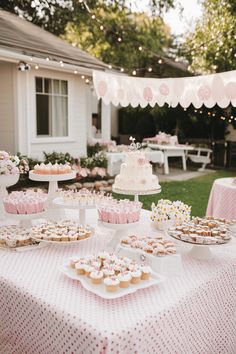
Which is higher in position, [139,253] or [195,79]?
[195,79]

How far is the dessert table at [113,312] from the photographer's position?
1839 mm

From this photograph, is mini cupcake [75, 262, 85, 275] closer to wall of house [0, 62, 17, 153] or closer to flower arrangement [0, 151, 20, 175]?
flower arrangement [0, 151, 20, 175]

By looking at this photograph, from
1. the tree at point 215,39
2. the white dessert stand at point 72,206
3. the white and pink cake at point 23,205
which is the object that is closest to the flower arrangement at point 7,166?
the white and pink cake at point 23,205

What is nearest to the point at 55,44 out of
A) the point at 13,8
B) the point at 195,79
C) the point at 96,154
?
the point at 96,154

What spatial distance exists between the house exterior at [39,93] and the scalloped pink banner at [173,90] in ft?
10.6

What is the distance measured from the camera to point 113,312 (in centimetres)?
194

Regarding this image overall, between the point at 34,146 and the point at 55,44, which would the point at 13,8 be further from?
the point at 34,146

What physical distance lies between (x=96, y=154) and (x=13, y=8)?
10.9m

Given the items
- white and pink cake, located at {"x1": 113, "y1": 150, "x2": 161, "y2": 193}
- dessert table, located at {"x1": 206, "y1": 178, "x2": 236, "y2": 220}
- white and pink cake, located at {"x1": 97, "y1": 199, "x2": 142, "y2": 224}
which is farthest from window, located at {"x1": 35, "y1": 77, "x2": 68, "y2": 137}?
white and pink cake, located at {"x1": 97, "y1": 199, "x2": 142, "y2": 224}

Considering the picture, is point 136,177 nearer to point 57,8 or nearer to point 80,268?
point 80,268

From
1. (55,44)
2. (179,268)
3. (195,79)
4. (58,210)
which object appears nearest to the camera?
(179,268)

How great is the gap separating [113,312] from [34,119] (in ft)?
27.6

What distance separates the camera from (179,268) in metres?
2.49

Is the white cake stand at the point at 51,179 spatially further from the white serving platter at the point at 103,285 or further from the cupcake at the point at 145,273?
the cupcake at the point at 145,273
